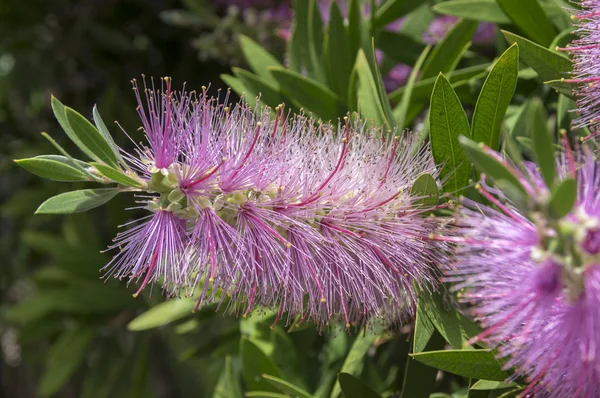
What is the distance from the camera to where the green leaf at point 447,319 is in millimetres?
1462

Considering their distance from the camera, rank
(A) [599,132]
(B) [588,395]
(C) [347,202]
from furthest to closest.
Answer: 1. (C) [347,202]
2. (A) [599,132]
3. (B) [588,395]

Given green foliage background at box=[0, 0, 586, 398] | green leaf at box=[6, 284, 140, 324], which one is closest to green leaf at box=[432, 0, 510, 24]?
green foliage background at box=[0, 0, 586, 398]

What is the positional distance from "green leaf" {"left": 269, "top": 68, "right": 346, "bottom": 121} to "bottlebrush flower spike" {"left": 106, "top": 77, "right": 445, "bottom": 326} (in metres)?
0.37

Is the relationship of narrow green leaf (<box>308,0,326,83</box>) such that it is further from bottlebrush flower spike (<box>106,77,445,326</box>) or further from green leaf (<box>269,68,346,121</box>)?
bottlebrush flower spike (<box>106,77,445,326</box>)

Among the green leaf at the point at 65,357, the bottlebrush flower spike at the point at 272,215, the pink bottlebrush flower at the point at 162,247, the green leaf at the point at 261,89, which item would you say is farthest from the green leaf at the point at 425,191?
the green leaf at the point at 65,357

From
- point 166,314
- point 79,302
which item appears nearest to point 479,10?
point 166,314

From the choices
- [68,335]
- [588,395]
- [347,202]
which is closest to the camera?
[588,395]

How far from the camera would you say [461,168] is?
155cm

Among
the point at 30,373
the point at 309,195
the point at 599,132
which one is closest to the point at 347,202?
the point at 309,195

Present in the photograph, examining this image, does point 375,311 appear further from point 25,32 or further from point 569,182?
point 25,32

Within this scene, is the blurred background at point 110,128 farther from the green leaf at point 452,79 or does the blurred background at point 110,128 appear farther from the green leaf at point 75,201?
the green leaf at point 75,201

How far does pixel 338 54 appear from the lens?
2.01 m

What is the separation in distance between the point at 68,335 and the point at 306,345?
1371 mm

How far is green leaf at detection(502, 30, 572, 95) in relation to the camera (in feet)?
4.96
